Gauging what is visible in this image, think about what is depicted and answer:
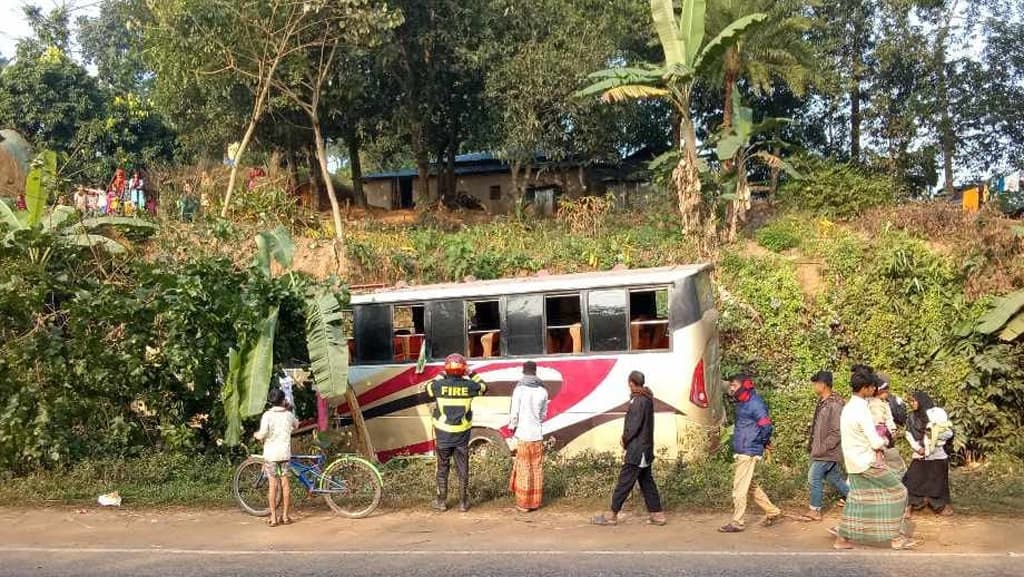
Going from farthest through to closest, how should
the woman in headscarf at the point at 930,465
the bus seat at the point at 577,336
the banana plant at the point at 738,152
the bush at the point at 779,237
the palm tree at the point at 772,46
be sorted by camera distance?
the palm tree at the point at 772,46 → the bush at the point at 779,237 → the banana plant at the point at 738,152 → the bus seat at the point at 577,336 → the woman in headscarf at the point at 930,465

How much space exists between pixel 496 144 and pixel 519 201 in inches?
88.8

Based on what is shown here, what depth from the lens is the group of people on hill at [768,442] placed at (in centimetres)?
748

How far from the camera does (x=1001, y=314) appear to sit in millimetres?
11477

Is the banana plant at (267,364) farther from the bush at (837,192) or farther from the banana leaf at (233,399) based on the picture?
the bush at (837,192)

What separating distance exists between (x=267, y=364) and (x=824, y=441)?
240 inches

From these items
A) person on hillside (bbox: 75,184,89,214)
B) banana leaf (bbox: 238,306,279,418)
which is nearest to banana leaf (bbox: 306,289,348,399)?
banana leaf (bbox: 238,306,279,418)

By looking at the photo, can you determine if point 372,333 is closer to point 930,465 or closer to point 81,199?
point 930,465

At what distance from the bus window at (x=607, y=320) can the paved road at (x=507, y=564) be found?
3.40m

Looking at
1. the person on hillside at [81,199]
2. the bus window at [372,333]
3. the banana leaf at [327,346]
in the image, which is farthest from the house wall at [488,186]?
the banana leaf at [327,346]

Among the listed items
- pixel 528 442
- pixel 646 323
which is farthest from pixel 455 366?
pixel 646 323

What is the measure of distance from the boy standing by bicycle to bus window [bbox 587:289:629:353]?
3791 millimetres

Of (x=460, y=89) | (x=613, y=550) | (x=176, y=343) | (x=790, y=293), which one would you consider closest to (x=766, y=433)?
(x=613, y=550)

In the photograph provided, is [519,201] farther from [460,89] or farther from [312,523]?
[312,523]

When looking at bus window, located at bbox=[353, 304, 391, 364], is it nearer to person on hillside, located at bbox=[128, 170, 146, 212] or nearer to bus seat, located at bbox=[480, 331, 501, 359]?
bus seat, located at bbox=[480, 331, 501, 359]
